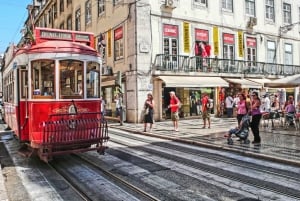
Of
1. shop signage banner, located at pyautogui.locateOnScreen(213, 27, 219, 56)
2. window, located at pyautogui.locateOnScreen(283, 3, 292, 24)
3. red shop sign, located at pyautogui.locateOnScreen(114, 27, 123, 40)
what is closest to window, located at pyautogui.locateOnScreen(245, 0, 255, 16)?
shop signage banner, located at pyautogui.locateOnScreen(213, 27, 219, 56)

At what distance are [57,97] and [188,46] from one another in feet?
50.9

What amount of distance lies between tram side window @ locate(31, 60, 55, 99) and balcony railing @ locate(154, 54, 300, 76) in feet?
41.9

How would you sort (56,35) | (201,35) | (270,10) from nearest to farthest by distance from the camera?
(56,35) < (201,35) < (270,10)

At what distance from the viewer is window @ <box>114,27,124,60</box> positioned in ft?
72.0

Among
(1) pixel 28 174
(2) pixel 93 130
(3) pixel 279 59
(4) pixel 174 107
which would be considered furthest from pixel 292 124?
(3) pixel 279 59

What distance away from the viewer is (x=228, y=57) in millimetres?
24766

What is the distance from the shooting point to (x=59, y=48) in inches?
327

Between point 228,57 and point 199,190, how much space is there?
1988 centimetres

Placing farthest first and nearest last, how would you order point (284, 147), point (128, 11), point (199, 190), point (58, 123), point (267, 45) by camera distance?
point (267, 45)
point (128, 11)
point (284, 147)
point (58, 123)
point (199, 190)

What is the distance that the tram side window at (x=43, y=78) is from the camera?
321 inches

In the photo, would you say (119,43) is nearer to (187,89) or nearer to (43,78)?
(187,89)

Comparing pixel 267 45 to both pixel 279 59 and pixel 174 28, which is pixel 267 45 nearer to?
pixel 279 59

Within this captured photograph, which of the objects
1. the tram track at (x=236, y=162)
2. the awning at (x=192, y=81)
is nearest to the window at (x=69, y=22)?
the awning at (x=192, y=81)

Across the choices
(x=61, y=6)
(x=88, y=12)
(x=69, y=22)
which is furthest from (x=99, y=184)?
(x=61, y=6)
